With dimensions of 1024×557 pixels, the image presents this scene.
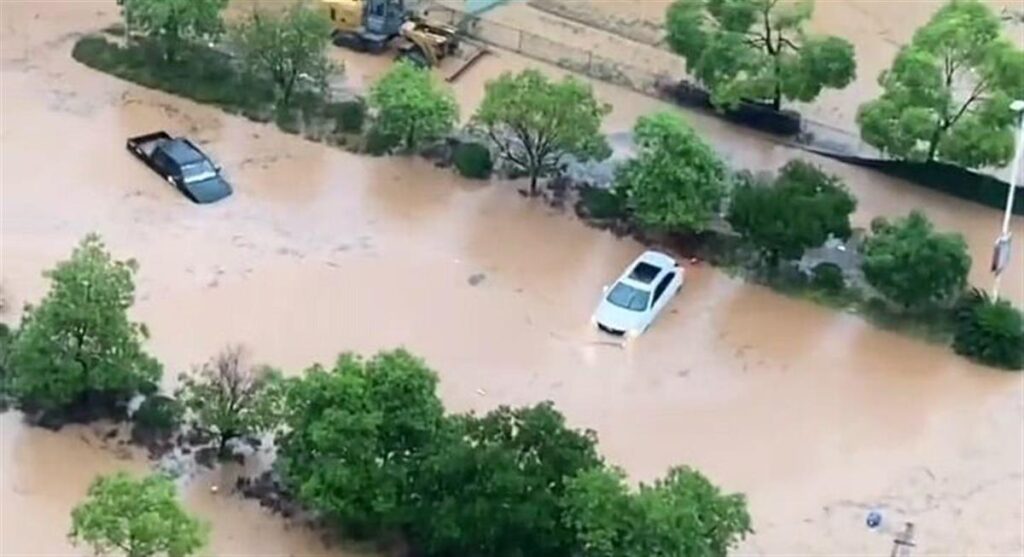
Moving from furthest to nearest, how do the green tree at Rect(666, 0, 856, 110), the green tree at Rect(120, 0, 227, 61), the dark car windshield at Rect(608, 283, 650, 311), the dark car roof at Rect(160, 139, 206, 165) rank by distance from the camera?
the green tree at Rect(120, 0, 227, 61) < the green tree at Rect(666, 0, 856, 110) < the dark car roof at Rect(160, 139, 206, 165) < the dark car windshield at Rect(608, 283, 650, 311)

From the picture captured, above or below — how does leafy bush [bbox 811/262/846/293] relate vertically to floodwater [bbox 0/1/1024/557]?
above

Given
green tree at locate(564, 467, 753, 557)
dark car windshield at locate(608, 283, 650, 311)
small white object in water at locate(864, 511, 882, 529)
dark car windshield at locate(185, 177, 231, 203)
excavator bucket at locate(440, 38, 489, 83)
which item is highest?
green tree at locate(564, 467, 753, 557)

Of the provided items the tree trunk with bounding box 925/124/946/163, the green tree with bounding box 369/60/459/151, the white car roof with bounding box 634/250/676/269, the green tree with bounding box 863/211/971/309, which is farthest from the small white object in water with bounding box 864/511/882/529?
the green tree with bounding box 369/60/459/151

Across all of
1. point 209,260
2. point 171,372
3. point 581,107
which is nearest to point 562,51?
point 581,107

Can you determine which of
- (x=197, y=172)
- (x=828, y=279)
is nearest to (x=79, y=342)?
(x=197, y=172)

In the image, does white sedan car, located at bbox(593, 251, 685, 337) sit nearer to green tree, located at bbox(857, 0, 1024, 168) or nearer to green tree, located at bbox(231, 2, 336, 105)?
green tree, located at bbox(857, 0, 1024, 168)

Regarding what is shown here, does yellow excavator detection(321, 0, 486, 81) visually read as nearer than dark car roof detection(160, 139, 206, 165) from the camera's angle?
No

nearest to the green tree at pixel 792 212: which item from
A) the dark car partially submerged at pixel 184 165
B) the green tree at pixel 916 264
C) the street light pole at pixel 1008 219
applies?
the green tree at pixel 916 264
